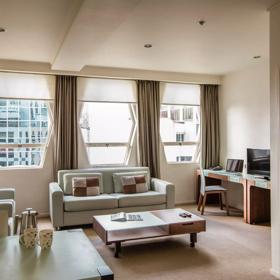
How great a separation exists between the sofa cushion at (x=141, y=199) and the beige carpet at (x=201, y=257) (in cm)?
70

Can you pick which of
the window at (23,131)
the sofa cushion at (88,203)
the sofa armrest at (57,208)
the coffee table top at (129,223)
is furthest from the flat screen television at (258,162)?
the window at (23,131)

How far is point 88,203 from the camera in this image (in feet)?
15.6

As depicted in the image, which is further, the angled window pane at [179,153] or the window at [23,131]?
the angled window pane at [179,153]

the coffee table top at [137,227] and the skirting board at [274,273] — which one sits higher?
the coffee table top at [137,227]

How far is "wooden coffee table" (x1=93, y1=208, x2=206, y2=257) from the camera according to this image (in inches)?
144

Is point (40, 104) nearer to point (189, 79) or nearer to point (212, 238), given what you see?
point (189, 79)

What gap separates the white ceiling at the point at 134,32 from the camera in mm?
3020

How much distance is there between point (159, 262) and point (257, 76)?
3708 millimetres

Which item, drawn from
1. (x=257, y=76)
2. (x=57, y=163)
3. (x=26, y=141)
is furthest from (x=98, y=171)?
(x=257, y=76)

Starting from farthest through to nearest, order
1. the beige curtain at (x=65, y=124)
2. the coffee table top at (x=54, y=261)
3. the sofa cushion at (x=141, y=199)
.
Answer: the beige curtain at (x=65, y=124) → the sofa cushion at (x=141, y=199) → the coffee table top at (x=54, y=261)

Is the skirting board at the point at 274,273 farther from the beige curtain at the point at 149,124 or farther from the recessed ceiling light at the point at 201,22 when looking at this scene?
the beige curtain at the point at 149,124

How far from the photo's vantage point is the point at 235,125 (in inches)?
244

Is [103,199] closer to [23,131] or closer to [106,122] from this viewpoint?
[106,122]

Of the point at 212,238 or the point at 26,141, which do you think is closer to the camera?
the point at 212,238
